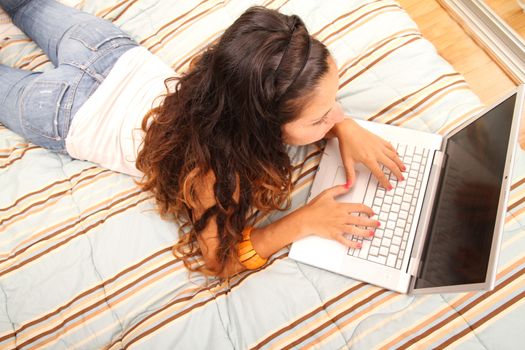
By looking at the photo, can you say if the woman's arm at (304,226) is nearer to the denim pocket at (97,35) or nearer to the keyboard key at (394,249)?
the keyboard key at (394,249)

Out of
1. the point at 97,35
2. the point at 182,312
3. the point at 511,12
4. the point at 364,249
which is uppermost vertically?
the point at 97,35

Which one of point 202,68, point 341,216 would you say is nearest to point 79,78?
point 202,68

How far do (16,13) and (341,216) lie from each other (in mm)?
1147

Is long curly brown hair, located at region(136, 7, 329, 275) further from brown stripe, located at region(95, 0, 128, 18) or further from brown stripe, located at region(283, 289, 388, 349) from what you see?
brown stripe, located at region(95, 0, 128, 18)

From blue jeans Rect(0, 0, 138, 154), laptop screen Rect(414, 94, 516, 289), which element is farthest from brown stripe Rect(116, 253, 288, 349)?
blue jeans Rect(0, 0, 138, 154)

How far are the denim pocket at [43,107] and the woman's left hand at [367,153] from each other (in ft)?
2.39

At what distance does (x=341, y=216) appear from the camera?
0.96 meters

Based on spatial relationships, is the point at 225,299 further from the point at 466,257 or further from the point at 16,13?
the point at 16,13

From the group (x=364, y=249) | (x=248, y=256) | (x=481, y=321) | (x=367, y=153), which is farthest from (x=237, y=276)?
(x=481, y=321)

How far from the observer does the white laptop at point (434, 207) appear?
2.59 feet

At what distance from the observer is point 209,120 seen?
854 mm

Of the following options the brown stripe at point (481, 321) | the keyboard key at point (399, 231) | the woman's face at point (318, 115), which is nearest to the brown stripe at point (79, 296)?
the woman's face at point (318, 115)

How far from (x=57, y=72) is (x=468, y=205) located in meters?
1.06

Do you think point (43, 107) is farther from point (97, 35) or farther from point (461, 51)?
point (461, 51)
